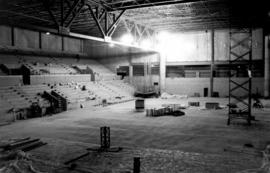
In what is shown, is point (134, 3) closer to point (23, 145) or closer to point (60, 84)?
point (60, 84)

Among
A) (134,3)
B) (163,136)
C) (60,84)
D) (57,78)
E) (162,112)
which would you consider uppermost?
(134,3)

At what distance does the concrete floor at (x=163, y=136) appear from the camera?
674cm

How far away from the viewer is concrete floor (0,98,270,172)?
674cm

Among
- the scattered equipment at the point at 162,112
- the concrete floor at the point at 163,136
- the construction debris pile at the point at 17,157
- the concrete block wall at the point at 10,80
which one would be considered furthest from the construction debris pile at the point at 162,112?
the concrete block wall at the point at 10,80

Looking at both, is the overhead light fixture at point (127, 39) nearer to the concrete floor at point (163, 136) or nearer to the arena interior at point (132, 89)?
the arena interior at point (132, 89)

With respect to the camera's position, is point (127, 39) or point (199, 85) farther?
point (127, 39)

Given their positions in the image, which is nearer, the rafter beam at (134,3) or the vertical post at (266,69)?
the rafter beam at (134,3)

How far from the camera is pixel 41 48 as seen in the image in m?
24.1

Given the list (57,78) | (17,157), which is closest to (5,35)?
(57,78)

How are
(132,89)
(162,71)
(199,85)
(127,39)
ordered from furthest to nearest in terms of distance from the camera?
(162,71) < (132,89) < (127,39) < (199,85)

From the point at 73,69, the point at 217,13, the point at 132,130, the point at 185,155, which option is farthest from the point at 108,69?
the point at 185,155

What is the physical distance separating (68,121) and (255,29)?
66.7 ft

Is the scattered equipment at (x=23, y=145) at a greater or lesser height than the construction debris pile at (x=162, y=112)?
lesser

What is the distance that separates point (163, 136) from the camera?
9.38m
